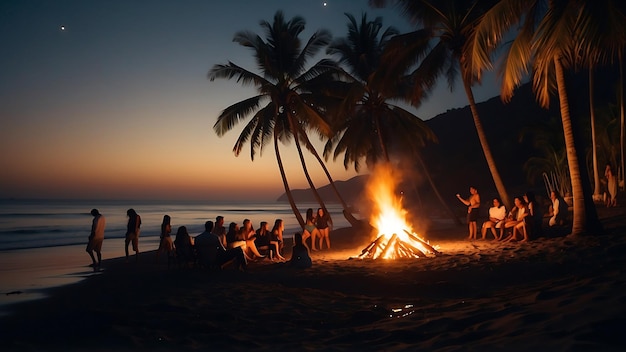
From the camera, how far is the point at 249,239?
12547 mm

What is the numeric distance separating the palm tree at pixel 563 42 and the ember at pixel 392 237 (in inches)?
158

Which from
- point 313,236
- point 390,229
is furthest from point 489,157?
point 313,236

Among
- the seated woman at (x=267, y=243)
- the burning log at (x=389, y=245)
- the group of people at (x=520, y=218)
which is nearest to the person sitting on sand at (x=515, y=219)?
the group of people at (x=520, y=218)

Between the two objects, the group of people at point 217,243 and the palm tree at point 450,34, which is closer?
the group of people at point 217,243

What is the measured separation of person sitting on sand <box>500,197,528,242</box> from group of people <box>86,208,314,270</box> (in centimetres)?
569

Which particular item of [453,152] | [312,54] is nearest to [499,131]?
[453,152]

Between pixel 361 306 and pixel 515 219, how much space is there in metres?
8.43

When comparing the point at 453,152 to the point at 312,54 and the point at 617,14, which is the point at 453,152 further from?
the point at 617,14

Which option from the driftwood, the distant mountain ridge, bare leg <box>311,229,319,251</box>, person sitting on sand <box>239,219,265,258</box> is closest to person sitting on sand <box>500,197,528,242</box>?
the driftwood

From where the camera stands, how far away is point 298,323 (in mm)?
6156

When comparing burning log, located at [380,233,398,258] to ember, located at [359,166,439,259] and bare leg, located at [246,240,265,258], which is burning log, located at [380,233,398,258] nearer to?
ember, located at [359,166,439,259]

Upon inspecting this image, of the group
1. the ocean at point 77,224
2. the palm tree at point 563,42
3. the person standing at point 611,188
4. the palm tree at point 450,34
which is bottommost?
the ocean at point 77,224

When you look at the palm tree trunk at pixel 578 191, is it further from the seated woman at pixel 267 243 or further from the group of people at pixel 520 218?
the seated woman at pixel 267 243

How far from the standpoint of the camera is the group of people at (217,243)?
10.7 metres
